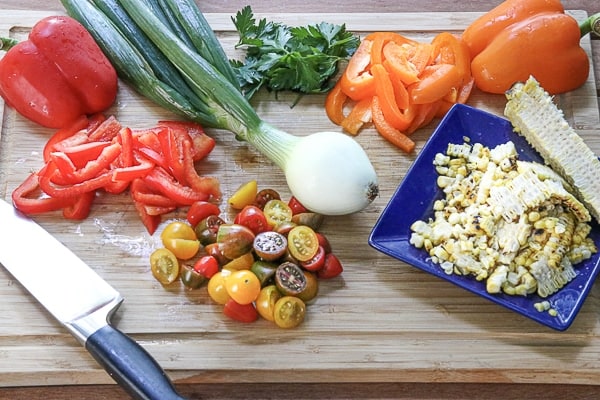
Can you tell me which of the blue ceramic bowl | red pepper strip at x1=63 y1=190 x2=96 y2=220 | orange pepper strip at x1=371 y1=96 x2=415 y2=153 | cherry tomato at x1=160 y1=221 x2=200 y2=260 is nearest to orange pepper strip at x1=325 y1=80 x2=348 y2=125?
orange pepper strip at x1=371 y1=96 x2=415 y2=153

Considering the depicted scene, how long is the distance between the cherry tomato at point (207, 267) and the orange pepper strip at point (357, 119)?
75cm

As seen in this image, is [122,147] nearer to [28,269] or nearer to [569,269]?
[28,269]

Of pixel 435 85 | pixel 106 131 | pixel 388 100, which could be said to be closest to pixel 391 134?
pixel 388 100

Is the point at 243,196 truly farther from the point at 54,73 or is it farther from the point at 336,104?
the point at 54,73

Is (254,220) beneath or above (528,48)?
beneath

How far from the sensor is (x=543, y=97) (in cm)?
255

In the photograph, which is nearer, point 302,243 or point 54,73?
point 302,243

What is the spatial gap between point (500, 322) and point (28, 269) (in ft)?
5.06

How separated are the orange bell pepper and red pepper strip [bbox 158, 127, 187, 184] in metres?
1.19

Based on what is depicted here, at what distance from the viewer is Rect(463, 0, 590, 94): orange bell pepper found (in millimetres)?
2783

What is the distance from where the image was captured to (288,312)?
2.33 meters

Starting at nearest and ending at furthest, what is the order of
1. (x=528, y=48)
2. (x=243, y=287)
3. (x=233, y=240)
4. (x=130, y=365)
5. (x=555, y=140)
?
(x=130, y=365) < (x=243, y=287) < (x=233, y=240) < (x=555, y=140) < (x=528, y=48)

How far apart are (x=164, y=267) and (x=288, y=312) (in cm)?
45

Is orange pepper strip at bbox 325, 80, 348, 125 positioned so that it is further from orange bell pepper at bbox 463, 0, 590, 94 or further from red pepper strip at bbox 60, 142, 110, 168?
red pepper strip at bbox 60, 142, 110, 168
